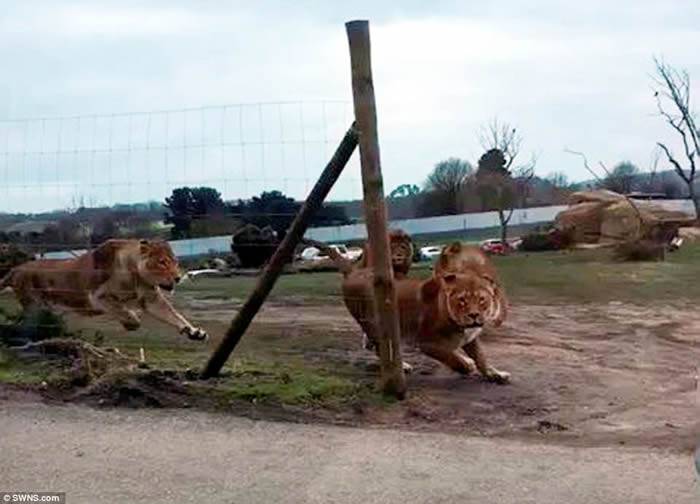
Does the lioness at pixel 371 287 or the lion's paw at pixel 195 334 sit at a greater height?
the lioness at pixel 371 287

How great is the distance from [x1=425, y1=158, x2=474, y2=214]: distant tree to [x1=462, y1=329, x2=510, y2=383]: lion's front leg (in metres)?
10.6

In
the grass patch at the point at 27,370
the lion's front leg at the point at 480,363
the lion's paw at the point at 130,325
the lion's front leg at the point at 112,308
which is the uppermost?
the lion's front leg at the point at 112,308

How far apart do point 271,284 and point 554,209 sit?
2687cm

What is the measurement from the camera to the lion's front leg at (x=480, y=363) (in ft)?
29.1

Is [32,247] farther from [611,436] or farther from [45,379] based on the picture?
[611,436]

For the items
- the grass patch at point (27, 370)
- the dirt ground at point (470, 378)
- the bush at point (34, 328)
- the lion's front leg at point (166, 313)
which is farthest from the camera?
the bush at point (34, 328)

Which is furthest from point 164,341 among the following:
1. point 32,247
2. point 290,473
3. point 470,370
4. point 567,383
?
point 290,473

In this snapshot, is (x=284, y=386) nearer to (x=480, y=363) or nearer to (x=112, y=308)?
(x=480, y=363)

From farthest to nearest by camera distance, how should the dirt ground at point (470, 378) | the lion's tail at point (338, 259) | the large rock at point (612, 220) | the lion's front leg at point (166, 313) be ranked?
1. the large rock at point (612, 220)
2. the lion's front leg at point (166, 313)
3. the lion's tail at point (338, 259)
4. the dirt ground at point (470, 378)

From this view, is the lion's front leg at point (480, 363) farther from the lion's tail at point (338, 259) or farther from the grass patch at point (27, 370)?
the grass patch at point (27, 370)

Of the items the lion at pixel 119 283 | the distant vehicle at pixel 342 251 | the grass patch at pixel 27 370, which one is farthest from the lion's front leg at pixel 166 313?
the distant vehicle at pixel 342 251

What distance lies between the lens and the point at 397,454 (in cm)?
636

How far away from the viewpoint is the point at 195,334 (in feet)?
32.5

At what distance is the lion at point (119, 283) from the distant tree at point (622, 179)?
3224 centimetres
